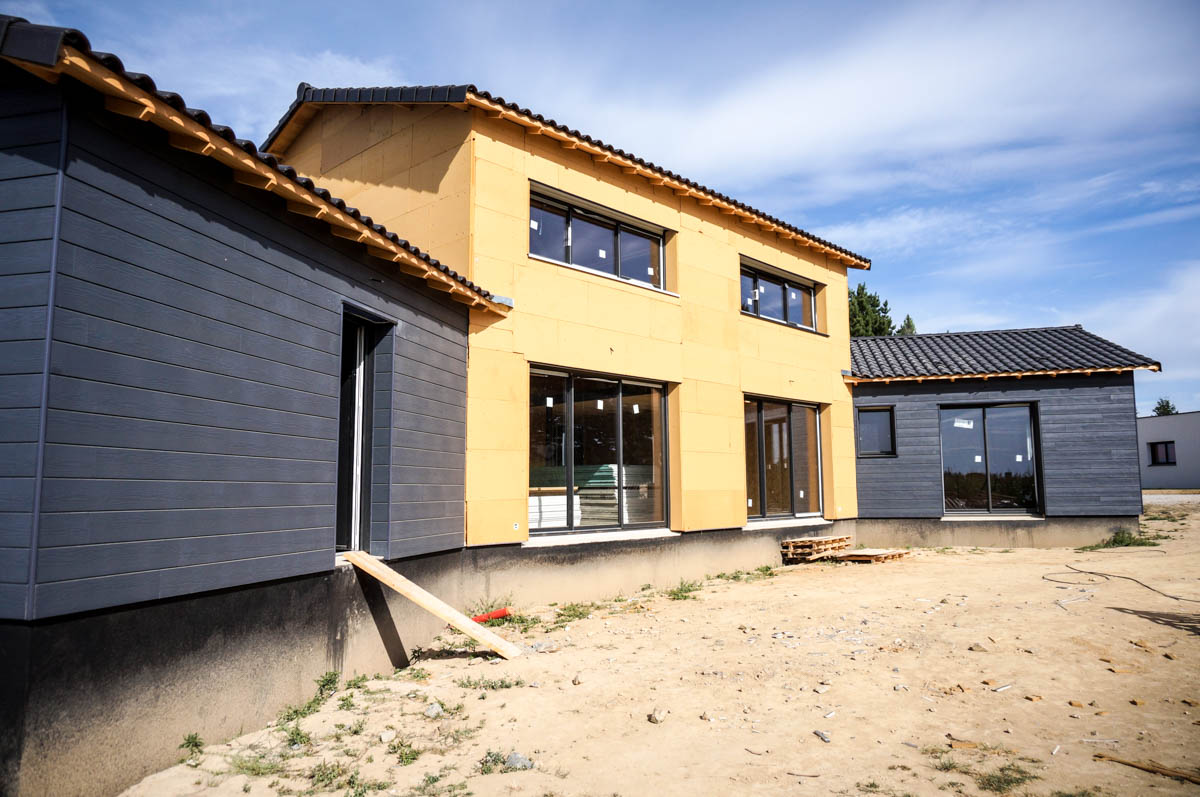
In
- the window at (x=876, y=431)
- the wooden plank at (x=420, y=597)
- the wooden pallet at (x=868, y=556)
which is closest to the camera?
the wooden plank at (x=420, y=597)

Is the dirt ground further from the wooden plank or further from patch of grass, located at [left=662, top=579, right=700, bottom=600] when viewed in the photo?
patch of grass, located at [left=662, top=579, right=700, bottom=600]

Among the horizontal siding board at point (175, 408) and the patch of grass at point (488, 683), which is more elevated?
the horizontal siding board at point (175, 408)

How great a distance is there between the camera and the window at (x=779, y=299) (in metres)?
13.9

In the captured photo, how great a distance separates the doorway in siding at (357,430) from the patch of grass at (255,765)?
2.59 m

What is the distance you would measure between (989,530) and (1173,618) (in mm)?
7983

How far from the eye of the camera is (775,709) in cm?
549

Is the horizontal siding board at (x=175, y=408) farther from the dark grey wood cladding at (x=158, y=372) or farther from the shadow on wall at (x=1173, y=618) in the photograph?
the shadow on wall at (x=1173, y=618)

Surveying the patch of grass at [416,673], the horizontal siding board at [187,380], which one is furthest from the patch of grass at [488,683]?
the horizontal siding board at [187,380]

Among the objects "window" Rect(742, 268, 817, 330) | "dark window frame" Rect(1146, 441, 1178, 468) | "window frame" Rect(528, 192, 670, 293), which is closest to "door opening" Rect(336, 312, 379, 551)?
"window frame" Rect(528, 192, 670, 293)

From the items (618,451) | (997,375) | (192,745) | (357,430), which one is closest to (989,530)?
(997,375)

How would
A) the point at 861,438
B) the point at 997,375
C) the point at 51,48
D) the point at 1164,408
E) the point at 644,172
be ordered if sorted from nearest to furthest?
the point at 51,48 → the point at 644,172 → the point at 997,375 → the point at 861,438 → the point at 1164,408

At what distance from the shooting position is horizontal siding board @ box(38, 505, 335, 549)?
3.70 metres

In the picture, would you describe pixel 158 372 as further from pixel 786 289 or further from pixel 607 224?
pixel 786 289

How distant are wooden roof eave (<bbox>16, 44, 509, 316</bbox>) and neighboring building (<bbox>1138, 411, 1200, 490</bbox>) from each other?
42.6 m
